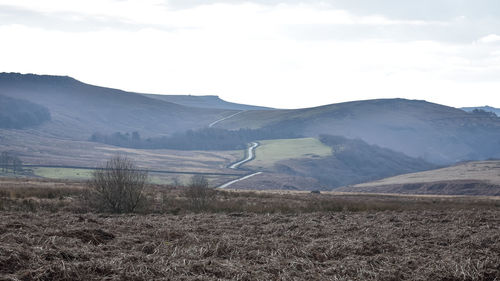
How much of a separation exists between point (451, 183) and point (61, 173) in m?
98.7

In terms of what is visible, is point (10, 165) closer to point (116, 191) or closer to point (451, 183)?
point (451, 183)

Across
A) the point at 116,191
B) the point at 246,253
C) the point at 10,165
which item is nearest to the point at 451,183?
the point at 116,191

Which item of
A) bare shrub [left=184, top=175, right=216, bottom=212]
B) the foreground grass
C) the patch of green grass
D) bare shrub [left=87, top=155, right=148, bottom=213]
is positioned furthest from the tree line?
the foreground grass

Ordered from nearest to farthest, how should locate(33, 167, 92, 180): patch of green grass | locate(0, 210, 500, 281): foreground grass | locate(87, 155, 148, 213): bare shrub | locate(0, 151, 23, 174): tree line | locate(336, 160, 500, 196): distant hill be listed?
locate(0, 210, 500, 281): foreground grass
locate(87, 155, 148, 213): bare shrub
locate(336, 160, 500, 196): distant hill
locate(33, 167, 92, 180): patch of green grass
locate(0, 151, 23, 174): tree line

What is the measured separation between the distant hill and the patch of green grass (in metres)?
67.6

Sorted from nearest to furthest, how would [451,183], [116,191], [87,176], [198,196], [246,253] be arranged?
[246,253] < [116,191] < [198,196] < [451,183] < [87,176]

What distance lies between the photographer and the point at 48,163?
16888 centimetres

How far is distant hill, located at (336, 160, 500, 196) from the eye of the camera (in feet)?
402

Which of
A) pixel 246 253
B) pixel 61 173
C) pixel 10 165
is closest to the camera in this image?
pixel 246 253

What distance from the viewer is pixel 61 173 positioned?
5699 inches

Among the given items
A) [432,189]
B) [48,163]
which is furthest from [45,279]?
[48,163]

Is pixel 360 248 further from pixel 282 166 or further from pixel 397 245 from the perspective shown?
pixel 282 166

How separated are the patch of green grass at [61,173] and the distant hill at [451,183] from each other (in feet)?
222

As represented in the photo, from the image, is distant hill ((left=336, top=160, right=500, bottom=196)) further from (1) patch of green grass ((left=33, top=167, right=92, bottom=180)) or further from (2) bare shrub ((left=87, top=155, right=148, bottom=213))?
(2) bare shrub ((left=87, top=155, right=148, bottom=213))
